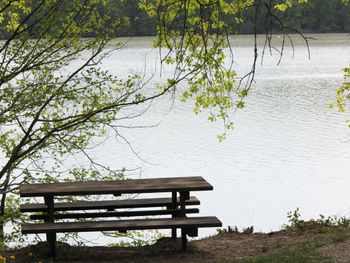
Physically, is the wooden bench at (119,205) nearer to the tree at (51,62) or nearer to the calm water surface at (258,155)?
the tree at (51,62)

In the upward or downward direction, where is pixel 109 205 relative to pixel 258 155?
upward

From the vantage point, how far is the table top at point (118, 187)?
737 centimetres

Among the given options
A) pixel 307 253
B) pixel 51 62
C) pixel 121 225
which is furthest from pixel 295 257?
pixel 51 62

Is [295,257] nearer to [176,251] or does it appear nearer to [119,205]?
[176,251]

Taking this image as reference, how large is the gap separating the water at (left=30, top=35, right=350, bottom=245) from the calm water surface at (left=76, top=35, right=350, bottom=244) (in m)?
0.02

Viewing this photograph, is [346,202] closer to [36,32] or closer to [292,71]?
[36,32]

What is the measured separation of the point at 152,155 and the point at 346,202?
5852 mm

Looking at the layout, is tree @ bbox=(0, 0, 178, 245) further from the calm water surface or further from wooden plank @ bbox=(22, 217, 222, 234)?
the calm water surface

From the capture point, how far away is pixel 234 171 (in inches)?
689

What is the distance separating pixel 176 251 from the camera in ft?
26.4

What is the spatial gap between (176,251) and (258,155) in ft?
37.1

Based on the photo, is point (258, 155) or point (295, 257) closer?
point (295, 257)

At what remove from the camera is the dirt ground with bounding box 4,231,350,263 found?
7621 mm

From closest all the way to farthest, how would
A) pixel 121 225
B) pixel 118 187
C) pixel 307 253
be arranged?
pixel 307 253
pixel 121 225
pixel 118 187
